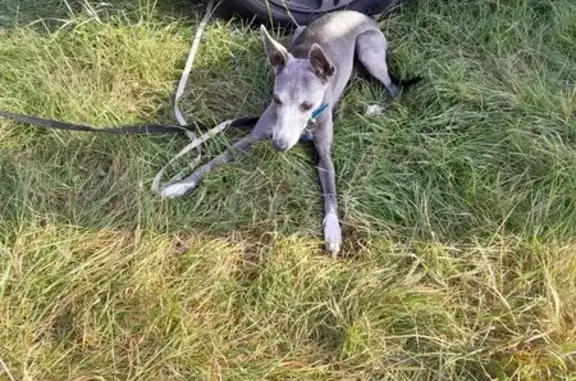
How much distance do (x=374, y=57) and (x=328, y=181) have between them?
2.87 ft

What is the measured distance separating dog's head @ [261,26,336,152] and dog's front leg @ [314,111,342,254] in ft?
0.53

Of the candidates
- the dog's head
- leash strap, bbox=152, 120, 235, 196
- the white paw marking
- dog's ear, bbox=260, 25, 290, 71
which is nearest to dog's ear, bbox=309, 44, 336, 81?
the dog's head

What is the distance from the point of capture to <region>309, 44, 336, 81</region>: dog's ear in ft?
9.50

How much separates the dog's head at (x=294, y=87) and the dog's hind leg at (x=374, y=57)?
0.56m

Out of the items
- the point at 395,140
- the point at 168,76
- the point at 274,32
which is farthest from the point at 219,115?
the point at 395,140

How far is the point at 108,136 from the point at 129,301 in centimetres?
95

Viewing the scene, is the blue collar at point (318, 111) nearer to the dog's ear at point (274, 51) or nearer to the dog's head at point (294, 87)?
the dog's head at point (294, 87)

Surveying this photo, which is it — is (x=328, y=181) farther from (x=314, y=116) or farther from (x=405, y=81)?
(x=405, y=81)

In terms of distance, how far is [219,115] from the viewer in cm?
341

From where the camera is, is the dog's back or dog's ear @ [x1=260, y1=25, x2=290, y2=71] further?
the dog's back

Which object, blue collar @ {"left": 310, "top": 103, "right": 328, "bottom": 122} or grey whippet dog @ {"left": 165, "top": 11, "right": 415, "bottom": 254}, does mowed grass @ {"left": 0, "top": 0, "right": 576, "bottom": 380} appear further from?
blue collar @ {"left": 310, "top": 103, "right": 328, "bottom": 122}

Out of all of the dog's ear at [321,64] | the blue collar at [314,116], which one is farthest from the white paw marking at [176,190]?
the dog's ear at [321,64]

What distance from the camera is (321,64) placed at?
9.70ft

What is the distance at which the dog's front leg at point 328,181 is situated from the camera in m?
2.83
